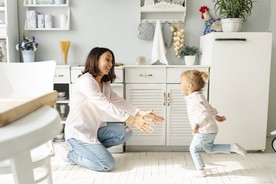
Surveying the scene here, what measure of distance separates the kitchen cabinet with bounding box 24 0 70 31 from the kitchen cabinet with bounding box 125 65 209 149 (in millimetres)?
1012

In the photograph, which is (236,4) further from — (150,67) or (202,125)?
(202,125)

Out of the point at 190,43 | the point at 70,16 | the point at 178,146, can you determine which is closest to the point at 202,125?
the point at 178,146

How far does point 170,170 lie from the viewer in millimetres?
2521

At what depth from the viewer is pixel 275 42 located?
3500mm

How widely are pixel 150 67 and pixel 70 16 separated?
1219 mm

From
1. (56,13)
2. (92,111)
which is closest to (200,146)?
(92,111)

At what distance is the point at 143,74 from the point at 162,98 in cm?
31

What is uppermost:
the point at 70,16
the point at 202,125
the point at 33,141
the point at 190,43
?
the point at 70,16

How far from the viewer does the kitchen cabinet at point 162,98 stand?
9.90ft

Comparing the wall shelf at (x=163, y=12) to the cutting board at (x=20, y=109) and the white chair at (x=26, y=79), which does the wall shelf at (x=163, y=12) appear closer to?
the white chair at (x=26, y=79)

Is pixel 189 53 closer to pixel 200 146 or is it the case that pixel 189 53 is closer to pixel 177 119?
pixel 177 119

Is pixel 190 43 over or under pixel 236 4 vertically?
under

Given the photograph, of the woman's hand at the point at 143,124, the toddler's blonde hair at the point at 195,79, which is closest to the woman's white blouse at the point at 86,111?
the woman's hand at the point at 143,124

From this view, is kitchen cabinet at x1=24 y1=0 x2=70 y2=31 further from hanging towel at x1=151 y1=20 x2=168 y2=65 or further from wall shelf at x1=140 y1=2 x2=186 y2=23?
hanging towel at x1=151 y1=20 x2=168 y2=65
